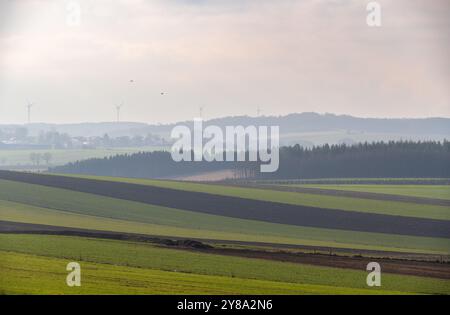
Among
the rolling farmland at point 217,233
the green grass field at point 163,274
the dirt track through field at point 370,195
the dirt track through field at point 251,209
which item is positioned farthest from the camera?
the dirt track through field at point 370,195

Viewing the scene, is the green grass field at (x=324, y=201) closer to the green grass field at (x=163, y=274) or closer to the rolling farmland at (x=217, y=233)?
the rolling farmland at (x=217, y=233)


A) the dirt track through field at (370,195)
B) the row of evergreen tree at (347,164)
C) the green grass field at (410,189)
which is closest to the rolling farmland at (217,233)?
the dirt track through field at (370,195)

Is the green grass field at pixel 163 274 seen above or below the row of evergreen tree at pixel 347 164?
below

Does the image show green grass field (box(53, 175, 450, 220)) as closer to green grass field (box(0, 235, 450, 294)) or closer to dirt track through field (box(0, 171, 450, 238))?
dirt track through field (box(0, 171, 450, 238))

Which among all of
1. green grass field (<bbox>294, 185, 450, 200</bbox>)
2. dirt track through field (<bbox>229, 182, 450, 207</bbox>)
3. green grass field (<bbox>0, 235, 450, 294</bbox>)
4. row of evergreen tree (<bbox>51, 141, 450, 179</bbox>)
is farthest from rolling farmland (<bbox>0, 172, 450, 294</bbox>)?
row of evergreen tree (<bbox>51, 141, 450, 179</bbox>)

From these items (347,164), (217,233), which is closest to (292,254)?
(217,233)
